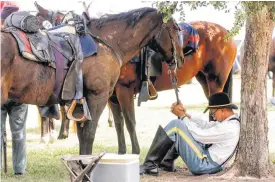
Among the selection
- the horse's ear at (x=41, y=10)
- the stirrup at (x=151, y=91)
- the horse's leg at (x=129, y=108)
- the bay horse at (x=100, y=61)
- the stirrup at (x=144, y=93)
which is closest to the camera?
the bay horse at (x=100, y=61)

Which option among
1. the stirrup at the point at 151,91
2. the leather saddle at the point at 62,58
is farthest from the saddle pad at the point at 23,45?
the stirrup at the point at 151,91

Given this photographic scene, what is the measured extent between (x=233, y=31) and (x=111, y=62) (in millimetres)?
1292

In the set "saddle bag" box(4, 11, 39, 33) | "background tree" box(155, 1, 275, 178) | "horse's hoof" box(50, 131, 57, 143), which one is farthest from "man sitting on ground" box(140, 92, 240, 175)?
"horse's hoof" box(50, 131, 57, 143)

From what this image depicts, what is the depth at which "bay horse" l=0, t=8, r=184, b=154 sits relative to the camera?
583cm

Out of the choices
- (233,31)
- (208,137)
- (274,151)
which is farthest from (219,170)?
(274,151)

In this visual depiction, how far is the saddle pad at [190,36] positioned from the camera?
8.93m

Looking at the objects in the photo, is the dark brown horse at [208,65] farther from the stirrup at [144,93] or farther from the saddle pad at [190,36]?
the stirrup at [144,93]

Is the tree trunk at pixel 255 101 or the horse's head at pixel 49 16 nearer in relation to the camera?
the tree trunk at pixel 255 101

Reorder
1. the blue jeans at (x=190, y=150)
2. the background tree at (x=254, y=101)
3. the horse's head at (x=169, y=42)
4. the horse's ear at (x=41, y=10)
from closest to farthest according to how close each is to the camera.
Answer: the background tree at (x=254, y=101)
the blue jeans at (x=190, y=150)
the horse's head at (x=169, y=42)
the horse's ear at (x=41, y=10)

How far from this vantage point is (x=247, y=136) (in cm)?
696

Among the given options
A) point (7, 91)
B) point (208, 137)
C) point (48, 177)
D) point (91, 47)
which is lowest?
point (48, 177)

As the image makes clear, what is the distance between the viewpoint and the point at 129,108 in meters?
8.21

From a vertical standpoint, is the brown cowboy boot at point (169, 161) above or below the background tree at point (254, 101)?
below

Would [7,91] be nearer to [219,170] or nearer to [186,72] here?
[219,170]
